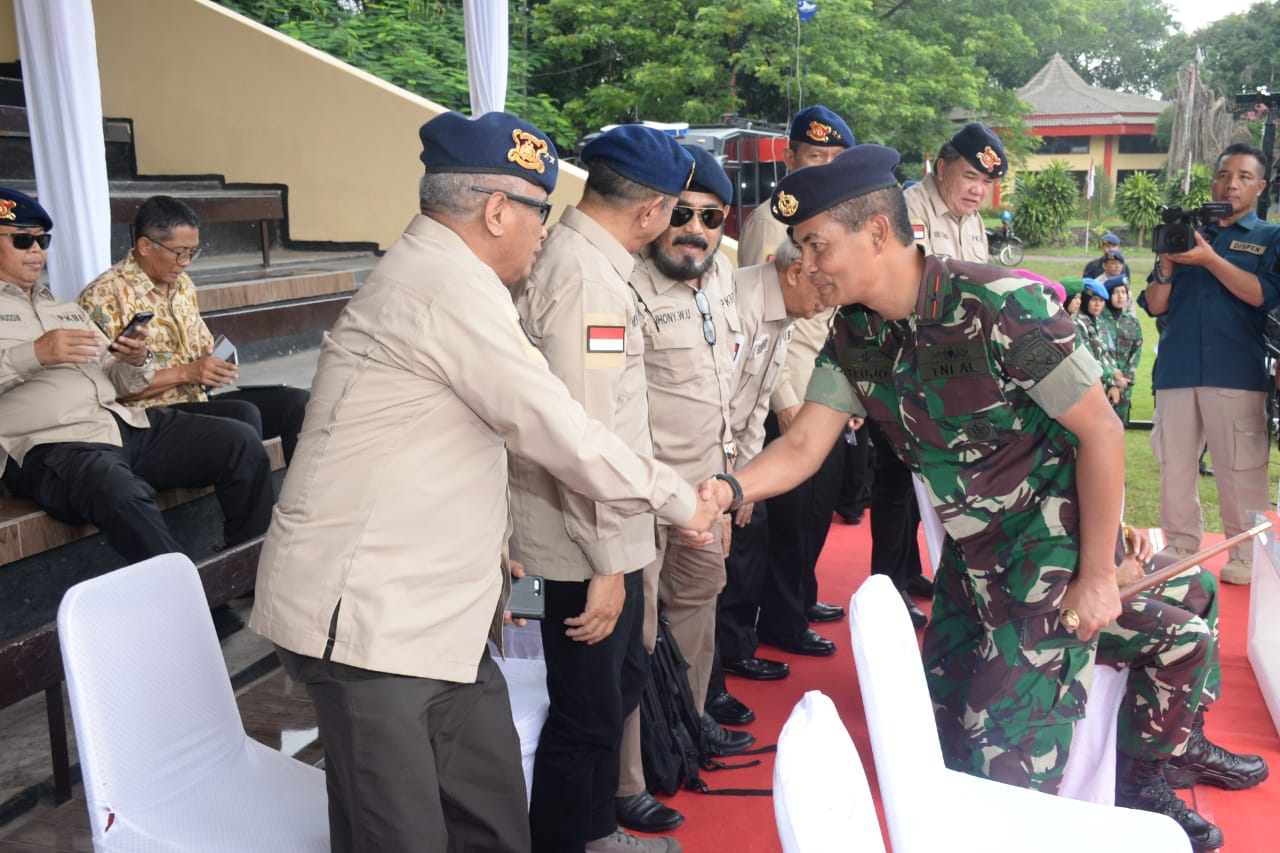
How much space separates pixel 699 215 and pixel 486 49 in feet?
12.8

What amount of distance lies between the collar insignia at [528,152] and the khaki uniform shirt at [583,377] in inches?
14.6

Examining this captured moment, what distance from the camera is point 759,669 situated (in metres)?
3.93

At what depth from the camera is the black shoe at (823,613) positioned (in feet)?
14.8

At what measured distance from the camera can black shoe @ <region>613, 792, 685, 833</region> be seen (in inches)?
115

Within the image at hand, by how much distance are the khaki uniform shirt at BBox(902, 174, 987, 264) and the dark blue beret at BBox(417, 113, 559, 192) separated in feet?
9.18

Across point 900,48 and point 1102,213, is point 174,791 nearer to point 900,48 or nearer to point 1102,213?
point 900,48

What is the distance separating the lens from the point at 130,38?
764 cm

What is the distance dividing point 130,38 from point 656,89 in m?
8.97

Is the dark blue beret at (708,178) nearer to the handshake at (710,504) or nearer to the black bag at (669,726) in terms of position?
the handshake at (710,504)

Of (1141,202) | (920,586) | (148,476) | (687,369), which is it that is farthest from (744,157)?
(1141,202)

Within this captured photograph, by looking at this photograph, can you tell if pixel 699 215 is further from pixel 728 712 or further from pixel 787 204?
pixel 728 712

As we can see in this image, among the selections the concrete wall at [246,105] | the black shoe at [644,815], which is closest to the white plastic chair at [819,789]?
the black shoe at [644,815]

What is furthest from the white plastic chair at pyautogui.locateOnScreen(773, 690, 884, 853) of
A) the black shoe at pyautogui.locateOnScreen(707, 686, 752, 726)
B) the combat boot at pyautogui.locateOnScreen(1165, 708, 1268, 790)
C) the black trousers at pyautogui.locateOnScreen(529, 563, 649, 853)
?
the black shoe at pyautogui.locateOnScreen(707, 686, 752, 726)

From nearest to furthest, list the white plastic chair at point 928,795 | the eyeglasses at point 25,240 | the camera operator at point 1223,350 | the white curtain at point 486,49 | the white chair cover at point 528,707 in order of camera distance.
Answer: the white plastic chair at point 928,795
the white chair cover at point 528,707
the eyeglasses at point 25,240
the camera operator at point 1223,350
the white curtain at point 486,49
